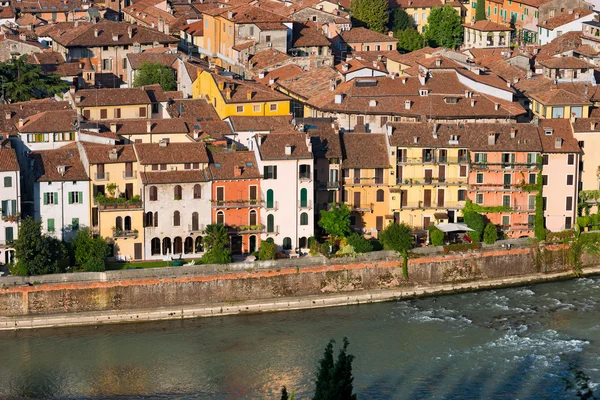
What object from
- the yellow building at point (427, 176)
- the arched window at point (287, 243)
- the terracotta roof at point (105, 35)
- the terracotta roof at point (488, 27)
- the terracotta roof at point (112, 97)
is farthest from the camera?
the terracotta roof at point (488, 27)

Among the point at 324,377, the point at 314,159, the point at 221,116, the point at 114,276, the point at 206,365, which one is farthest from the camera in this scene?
the point at 221,116

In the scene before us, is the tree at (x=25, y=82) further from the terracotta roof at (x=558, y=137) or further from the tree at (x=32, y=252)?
the terracotta roof at (x=558, y=137)

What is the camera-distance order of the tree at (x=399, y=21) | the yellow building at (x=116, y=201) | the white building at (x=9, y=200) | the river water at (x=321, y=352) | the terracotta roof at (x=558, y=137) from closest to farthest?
1. the river water at (x=321, y=352)
2. the white building at (x=9, y=200)
3. the yellow building at (x=116, y=201)
4. the terracotta roof at (x=558, y=137)
5. the tree at (x=399, y=21)

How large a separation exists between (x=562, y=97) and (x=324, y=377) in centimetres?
3502

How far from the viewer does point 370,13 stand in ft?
329

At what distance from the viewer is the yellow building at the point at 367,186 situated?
63.8 m

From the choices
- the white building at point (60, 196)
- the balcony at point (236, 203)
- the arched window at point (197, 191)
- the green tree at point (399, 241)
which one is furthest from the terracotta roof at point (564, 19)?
the white building at point (60, 196)

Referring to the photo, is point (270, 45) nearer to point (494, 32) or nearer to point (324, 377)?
point (494, 32)

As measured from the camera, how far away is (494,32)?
9856cm

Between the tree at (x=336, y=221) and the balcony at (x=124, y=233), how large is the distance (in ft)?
24.1

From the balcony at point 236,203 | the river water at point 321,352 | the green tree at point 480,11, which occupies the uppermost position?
the green tree at point 480,11

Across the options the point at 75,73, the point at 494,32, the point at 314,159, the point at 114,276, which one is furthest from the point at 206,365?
the point at 494,32

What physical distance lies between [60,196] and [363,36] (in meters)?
37.6

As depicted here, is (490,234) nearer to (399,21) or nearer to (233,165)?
(233,165)
